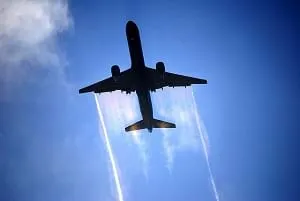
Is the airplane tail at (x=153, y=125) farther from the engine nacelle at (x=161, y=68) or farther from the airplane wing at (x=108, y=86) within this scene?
the engine nacelle at (x=161, y=68)

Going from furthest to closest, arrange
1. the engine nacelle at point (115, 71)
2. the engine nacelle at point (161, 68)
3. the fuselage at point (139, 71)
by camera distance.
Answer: the engine nacelle at point (161, 68), the engine nacelle at point (115, 71), the fuselage at point (139, 71)

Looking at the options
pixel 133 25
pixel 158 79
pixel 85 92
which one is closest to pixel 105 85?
pixel 85 92

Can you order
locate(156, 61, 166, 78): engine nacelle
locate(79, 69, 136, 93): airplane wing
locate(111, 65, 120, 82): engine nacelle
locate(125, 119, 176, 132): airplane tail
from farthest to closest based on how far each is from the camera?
locate(125, 119, 176, 132): airplane tail, locate(79, 69, 136, 93): airplane wing, locate(156, 61, 166, 78): engine nacelle, locate(111, 65, 120, 82): engine nacelle

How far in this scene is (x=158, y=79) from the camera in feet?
191

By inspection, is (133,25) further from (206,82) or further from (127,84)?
(206,82)

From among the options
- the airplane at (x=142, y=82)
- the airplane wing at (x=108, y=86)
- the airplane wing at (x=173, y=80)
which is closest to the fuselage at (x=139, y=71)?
the airplane at (x=142, y=82)

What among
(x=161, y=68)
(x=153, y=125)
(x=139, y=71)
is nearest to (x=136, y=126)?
(x=153, y=125)

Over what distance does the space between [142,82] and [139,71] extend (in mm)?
2172

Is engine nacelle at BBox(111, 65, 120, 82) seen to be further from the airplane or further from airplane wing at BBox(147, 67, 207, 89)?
airplane wing at BBox(147, 67, 207, 89)

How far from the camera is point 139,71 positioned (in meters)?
53.2

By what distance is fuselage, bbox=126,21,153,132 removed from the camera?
166 ft

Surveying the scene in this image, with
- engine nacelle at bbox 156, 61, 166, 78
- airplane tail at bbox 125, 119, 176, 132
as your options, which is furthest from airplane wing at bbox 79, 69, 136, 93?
airplane tail at bbox 125, 119, 176, 132

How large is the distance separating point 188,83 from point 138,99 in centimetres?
787

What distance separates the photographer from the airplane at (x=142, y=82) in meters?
52.8
